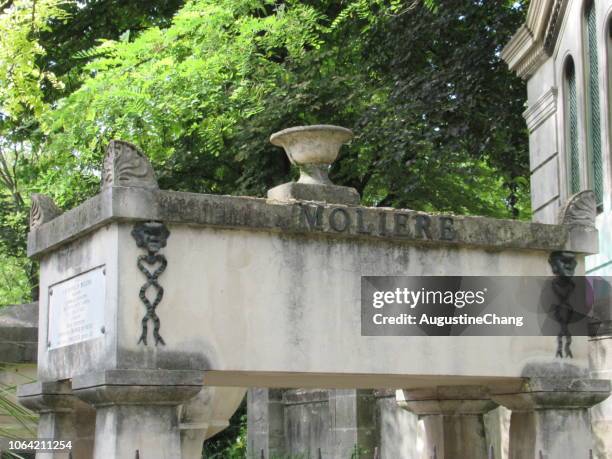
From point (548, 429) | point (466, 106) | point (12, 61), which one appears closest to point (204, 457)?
point (466, 106)

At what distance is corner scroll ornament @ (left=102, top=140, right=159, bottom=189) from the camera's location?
7.53 meters

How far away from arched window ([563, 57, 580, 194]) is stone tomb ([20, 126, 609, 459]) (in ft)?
20.2

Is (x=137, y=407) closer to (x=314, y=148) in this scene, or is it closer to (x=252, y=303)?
(x=252, y=303)

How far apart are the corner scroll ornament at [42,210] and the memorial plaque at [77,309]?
618mm

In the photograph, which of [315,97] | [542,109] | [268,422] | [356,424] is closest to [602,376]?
[356,424]

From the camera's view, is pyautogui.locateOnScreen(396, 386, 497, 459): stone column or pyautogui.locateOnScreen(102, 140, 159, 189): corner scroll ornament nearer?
pyautogui.locateOnScreen(102, 140, 159, 189): corner scroll ornament

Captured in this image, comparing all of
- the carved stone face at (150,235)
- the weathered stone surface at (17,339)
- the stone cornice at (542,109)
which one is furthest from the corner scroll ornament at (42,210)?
the stone cornice at (542,109)

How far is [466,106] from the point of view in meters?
18.5

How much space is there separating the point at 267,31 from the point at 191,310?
12.7 meters

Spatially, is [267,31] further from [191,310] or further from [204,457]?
[191,310]

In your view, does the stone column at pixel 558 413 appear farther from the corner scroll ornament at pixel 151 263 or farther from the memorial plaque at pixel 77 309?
the memorial plaque at pixel 77 309

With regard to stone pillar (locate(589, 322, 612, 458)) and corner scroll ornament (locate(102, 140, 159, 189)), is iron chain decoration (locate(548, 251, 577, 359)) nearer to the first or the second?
stone pillar (locate(589, 322, 612, 458))

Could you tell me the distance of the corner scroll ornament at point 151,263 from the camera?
295 inches

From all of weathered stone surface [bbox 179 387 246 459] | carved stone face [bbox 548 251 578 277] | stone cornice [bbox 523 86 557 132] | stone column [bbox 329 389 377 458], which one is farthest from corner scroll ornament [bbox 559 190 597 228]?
stone column [bbox 329 389 377 458]
